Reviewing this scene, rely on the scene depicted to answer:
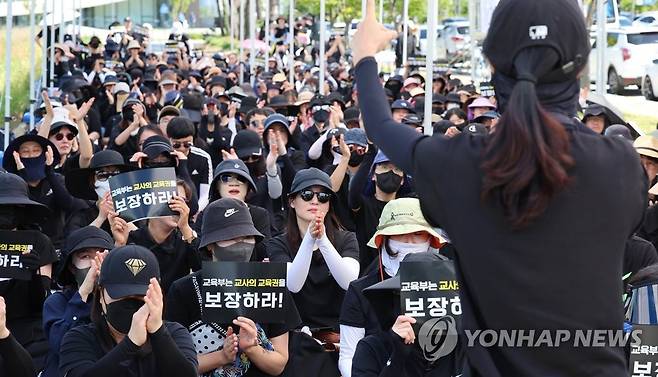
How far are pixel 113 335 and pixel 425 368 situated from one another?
52.7 inches

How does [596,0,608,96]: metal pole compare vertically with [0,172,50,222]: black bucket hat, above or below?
above

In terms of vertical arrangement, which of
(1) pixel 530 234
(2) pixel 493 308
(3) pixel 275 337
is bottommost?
(3) pixel 275 337

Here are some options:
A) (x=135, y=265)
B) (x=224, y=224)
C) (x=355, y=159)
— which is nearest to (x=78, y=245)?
(x=224, y=224)

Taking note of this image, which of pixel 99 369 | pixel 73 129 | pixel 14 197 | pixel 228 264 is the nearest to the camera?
pixel 99 369

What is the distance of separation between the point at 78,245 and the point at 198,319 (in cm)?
95

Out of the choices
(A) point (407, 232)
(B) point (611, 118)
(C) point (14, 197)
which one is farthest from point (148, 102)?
(A) point (407, 232)

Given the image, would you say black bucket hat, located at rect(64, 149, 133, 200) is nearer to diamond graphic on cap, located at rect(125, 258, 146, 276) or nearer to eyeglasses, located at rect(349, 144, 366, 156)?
eyeglasses, located at rect(349, 144, 366, 156)

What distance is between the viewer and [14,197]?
A: 7887 millimetres

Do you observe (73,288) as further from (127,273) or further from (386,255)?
(386,255)

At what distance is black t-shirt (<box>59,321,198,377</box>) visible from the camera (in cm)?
506

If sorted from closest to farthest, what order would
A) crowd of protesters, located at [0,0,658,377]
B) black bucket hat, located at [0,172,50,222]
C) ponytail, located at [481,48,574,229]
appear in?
ponytail, located at [481,48,574,229] → crowd of protesters, located at [0,0,658,377] → black bucket hat, located at [0,172,50,222]

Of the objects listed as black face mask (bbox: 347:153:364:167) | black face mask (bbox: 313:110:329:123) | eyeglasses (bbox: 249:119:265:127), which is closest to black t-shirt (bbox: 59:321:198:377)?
black face mask (bbox: 347:153:364:167)

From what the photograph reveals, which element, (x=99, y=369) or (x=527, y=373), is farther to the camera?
(x=99, y=369)

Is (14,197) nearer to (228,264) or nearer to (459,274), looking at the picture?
(228,264)
